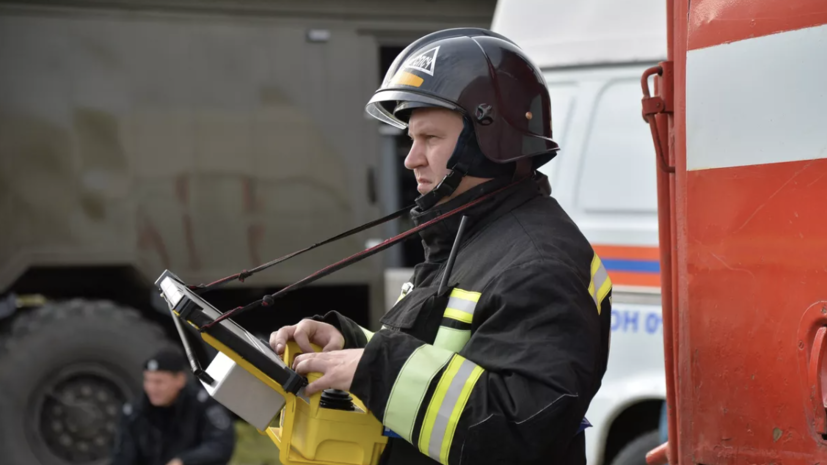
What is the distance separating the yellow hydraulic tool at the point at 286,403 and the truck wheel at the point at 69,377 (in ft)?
13.7

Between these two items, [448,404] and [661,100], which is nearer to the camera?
[448,404]

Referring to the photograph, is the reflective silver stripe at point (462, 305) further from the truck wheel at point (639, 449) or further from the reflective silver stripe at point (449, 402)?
the truck wheel at point (639, 449)

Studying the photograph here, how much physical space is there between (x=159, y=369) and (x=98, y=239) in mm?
1841

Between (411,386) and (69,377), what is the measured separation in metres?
4.78

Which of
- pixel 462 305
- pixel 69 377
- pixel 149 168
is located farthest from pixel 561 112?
pixel 69 377

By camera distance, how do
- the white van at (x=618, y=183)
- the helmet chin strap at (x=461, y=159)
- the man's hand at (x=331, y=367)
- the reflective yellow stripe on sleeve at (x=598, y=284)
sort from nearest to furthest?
the man's hand at (x=331, y=367) → the reflective yellow stripe on sleeve at (x=598, y=284) → the helmet chin strap at (x=461, y=159) → the white van at (x=618, y=183)

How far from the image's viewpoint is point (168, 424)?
4.26 m

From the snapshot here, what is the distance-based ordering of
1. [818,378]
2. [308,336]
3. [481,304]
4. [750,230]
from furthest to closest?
[308,336] < [481,304] < [750,230] < [818,378]

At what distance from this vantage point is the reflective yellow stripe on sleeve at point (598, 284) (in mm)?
1815

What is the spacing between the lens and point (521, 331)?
163cm

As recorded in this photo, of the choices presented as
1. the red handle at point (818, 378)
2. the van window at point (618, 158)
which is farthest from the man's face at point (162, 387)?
the red handle at point (818, 378)

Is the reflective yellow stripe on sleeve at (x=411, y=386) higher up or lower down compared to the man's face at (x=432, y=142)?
lower down

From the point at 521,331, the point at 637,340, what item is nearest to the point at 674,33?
the point at 521,331

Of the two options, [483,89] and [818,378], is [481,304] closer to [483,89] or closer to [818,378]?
[483,89]
